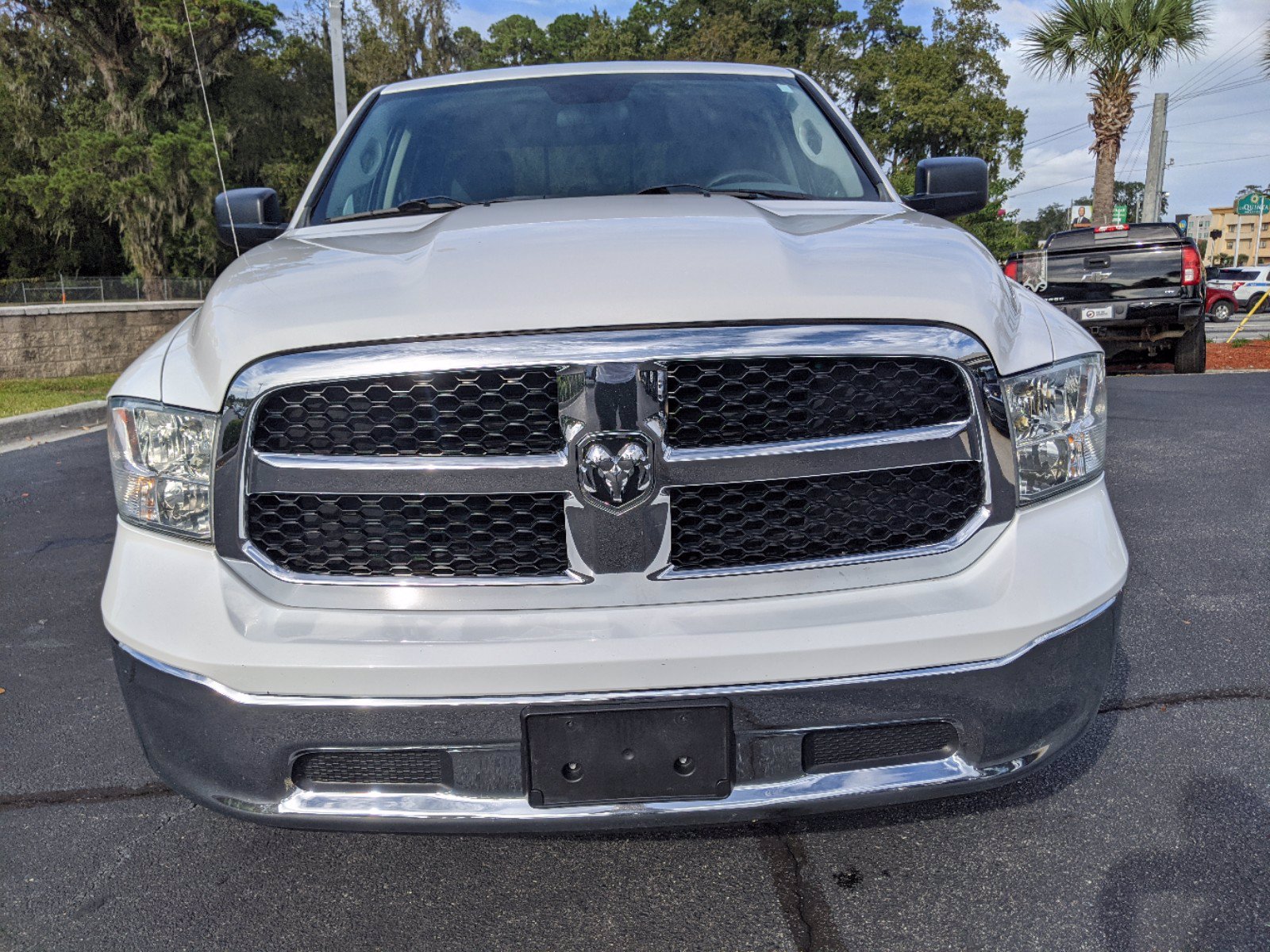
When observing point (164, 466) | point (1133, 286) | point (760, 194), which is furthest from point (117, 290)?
point (164, 466)

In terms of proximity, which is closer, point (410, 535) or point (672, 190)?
point (410, 535)

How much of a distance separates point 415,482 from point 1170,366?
14368mm

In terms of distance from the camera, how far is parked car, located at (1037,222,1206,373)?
40.7 feet

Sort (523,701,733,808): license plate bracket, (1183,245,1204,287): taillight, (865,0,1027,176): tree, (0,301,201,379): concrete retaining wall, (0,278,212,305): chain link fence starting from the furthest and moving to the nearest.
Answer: (865,0,1027,176): tree, (0,278,212,305): chain link fence, (0,301,201,379): concrete retaining wall, (1183,245,1204,287): taillight, (523,701,733,808): license plate bracket

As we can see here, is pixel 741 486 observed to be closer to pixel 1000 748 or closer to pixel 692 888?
pixel 1000 748

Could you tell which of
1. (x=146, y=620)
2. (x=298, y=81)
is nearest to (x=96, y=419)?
(x=146, y=620)

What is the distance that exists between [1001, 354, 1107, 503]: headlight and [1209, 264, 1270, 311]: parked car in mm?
34217

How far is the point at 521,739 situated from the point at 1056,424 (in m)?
1.18

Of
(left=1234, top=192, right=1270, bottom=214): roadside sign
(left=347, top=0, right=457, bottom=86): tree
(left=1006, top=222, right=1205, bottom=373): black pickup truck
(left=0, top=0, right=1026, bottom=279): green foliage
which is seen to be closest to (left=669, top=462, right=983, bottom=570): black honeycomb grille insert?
(left=1006, top=222, right=1205, bottom=373): black pickup truck

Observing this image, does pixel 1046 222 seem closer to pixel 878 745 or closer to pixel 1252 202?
pixel 1252 202

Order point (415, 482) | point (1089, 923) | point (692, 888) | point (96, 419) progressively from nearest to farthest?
point (415, 482) < point (1089, 923) < point (692, 888) < point (96, 419)

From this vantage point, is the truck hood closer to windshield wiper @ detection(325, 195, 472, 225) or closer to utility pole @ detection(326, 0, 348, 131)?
windshield wiper @ detection(325, 195, 472, 225)

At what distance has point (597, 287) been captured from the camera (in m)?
1.87

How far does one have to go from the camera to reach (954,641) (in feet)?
5.96
